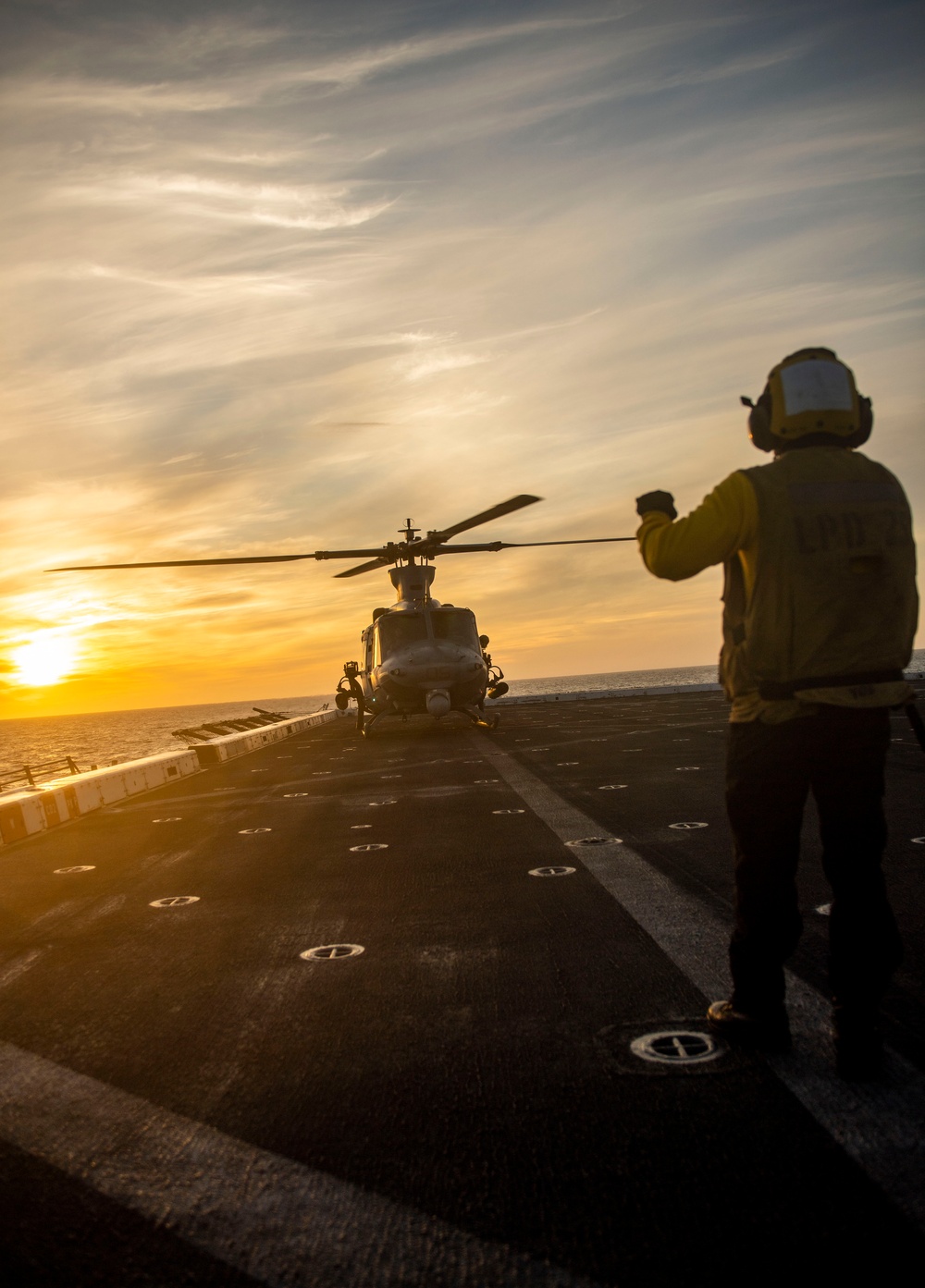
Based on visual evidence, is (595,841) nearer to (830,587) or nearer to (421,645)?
(830,587)

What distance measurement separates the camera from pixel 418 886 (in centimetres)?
641

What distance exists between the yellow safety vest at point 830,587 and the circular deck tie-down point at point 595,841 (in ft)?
14.4

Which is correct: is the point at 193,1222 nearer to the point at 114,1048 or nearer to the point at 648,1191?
the point at 648,1191

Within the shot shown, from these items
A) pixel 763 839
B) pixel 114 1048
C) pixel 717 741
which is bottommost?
pixel 717 741

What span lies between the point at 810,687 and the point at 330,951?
302cm

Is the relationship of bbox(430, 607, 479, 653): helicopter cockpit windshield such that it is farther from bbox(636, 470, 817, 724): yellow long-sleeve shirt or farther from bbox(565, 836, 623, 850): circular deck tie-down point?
→ bbox(636, 470, 817, 724): yellow long-sleeve shirt

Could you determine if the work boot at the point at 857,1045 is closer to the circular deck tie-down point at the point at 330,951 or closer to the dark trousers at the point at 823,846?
the dark trousers at the point at 823,846

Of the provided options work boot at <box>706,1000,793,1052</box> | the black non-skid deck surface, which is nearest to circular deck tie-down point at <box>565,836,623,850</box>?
the black non-skid deck surface

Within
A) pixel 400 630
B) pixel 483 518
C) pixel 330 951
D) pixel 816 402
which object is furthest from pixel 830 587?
pixel 400 630

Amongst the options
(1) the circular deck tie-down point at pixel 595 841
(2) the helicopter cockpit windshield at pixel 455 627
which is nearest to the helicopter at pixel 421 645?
(2) the helicopter cockpit windshield at pixel 455 627

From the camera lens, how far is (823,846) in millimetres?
3133

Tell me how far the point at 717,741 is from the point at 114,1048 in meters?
14.3

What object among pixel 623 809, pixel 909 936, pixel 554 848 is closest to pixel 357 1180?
pixel 909 936

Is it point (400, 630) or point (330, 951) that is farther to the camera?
point (400, 630)
